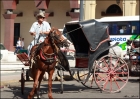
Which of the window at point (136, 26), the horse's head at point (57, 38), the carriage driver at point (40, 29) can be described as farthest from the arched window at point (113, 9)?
the horse's head at point (57, 38)

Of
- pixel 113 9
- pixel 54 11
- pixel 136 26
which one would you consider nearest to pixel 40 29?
pixel 136 26

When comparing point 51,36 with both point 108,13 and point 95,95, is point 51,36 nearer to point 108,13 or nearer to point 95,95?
point 95,95

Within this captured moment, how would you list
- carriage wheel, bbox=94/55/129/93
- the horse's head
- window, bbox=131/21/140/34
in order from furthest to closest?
1. window, bbox=131/21/140/34
2. carriage wheel, bbox=94/55/129/93
3. the horse's head

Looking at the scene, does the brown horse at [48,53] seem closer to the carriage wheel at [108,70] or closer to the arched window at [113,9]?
the carriage wheel at [108,70]

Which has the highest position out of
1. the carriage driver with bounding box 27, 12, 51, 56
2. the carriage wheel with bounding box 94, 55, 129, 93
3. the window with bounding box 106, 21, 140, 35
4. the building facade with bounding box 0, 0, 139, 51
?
the building facade with bounding box 0, 0, 139, 51

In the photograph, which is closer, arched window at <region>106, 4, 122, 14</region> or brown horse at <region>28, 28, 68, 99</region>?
brown horse at <region>28, 28, 68, 99</region>

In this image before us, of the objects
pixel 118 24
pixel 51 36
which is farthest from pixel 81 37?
pixel 118 24

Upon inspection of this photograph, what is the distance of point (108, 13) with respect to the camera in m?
30.6

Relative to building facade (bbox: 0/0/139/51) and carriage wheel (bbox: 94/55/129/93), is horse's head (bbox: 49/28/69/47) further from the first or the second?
building facade (bbox: 0/0/139/51)

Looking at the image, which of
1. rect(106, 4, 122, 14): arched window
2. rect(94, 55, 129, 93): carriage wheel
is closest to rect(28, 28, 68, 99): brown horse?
rect(94, 55, 129, 93): carriage wheel

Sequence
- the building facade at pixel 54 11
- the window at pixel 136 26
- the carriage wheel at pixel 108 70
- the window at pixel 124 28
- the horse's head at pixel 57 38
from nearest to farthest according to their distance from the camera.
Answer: the horse's head at pixel 57 38, the carriage wheel at pixel 108 70, the window at pixel 136 26, the window at pixel 124 28, the building facade at pixel 54 11

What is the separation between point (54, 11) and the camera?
3253cm

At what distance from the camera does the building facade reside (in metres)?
27.0

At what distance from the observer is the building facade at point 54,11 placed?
2703cm
